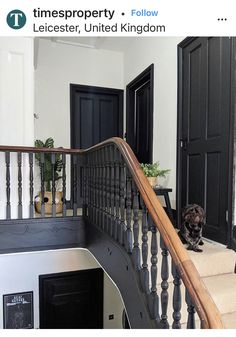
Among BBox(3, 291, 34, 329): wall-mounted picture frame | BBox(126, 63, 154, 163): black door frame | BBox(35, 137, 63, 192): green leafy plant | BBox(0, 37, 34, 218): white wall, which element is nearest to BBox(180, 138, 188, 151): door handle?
BBox(126, 63, 154, 163): black door frame

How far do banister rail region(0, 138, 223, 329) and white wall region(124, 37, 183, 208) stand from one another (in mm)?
1149

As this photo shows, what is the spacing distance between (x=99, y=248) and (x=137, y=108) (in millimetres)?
2854

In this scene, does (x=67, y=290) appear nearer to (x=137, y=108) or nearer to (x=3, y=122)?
(x=3, y=122)

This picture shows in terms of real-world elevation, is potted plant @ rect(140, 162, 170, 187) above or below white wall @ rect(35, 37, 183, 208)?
below

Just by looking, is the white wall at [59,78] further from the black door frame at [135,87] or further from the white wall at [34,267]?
the white wall at [34,267]

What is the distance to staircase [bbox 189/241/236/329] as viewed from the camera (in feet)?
6.33

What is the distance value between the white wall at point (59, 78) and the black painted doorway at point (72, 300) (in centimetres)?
211

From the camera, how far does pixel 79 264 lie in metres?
3.83

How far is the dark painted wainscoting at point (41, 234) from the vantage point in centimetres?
267

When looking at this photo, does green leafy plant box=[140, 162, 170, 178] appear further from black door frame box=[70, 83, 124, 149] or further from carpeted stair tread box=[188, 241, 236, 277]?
black door frame box=[70, 83, 124, 149]

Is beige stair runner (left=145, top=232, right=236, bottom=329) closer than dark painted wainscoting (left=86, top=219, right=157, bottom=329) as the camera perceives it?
No

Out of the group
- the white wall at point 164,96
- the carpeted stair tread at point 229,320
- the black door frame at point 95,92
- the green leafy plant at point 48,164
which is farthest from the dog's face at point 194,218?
the black door frame at point 95,92

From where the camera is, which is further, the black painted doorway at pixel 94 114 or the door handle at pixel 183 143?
the black painted doorway at pixel 94 114
